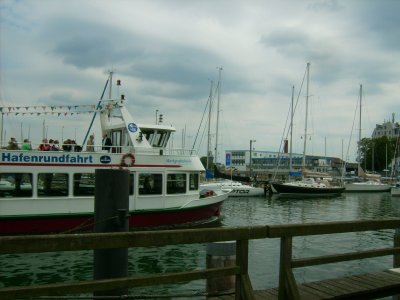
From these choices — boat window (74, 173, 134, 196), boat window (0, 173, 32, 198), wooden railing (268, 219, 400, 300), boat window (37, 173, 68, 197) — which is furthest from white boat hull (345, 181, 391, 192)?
wooden railing (268, 219, 400, 300)

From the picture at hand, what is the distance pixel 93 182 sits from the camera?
58.0 feet

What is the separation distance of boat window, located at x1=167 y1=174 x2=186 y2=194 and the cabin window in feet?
11.5

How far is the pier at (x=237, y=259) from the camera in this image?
11.9 ft

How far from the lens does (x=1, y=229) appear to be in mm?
16266

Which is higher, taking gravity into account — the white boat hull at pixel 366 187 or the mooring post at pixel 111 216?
the mooring post at pixel 111 216

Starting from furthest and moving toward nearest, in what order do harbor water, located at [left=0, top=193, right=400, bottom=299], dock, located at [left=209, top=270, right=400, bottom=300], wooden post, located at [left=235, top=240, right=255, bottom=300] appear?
harbor water, located at [left=0, top=193, right=400, bottom=299] → dock, located at [left=209, top=270, right=400, bottom=300] → wooden post, located at [left=235, top=240, right=255, bottom=300]

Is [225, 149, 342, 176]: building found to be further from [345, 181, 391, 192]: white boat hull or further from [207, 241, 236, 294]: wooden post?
[207, 241, 236, 294]: wooden post

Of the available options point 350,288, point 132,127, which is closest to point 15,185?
point 132,127

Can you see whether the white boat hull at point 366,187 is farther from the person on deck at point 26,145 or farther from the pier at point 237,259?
the pier at point 237,259

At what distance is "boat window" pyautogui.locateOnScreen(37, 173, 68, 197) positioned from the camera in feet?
55.5

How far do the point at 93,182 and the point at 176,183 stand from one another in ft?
12.8

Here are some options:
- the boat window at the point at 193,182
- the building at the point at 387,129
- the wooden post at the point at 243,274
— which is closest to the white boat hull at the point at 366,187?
the boat window at the point at 193,182

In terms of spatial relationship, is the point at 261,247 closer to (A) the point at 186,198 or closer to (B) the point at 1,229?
(A) the point at 186,198

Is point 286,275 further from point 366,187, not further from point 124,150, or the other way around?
point 366,187
